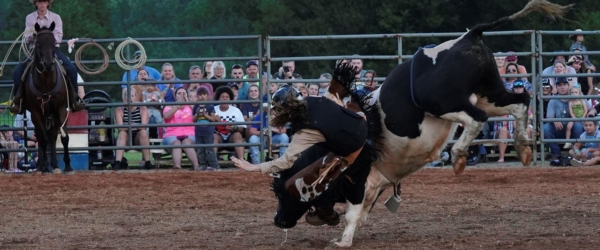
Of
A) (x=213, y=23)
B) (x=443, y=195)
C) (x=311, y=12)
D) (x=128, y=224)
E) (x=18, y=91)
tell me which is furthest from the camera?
(x=213, y=23)

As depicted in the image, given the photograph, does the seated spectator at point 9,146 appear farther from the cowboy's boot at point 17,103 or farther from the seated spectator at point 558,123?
the seated spectator at point 558,123

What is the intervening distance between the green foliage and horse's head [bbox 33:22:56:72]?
977 centimetres

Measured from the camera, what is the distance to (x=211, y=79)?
1305 cm

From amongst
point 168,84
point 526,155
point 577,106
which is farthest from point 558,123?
point 526,155

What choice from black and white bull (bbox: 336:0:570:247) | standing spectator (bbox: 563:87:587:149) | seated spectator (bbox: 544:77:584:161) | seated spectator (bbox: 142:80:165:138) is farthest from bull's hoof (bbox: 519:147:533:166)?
seated spectator (bbox: 142:80:165:138)

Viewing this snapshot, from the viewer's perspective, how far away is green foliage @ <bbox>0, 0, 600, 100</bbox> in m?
24.0

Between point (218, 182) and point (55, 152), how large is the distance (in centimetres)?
267

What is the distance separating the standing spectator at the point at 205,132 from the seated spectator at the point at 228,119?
0.12 metres

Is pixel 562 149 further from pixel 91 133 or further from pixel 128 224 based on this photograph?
pixel 128 224

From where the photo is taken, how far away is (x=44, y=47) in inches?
470

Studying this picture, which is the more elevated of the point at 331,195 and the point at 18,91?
the point at 18,91

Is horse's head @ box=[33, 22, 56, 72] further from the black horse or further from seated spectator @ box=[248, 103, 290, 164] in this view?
seated spectator @ box=[248, 103, 290, 164]

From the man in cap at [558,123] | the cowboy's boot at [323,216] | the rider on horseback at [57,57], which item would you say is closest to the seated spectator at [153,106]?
the rider on horseback at [57,57]

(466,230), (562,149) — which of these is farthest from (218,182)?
(562,149)
